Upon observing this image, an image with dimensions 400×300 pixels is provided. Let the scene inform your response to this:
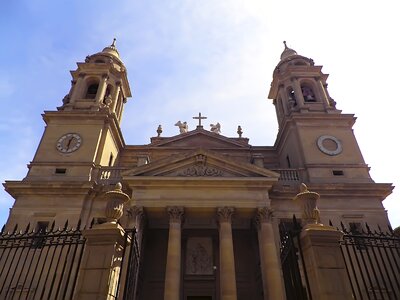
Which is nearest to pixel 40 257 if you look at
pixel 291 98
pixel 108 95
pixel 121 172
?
pixel 121 172

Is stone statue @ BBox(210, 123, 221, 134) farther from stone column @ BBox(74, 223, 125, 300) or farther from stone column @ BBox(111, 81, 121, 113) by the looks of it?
stone column @ BBox(74, 223, 125, 300)

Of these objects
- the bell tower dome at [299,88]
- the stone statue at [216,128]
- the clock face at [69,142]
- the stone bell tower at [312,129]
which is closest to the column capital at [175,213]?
the stone bell tower at [312,129]

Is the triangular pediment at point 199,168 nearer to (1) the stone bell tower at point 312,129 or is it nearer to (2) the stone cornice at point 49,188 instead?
(2) the stone cornice at point 49,188

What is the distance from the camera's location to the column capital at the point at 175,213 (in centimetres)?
1866

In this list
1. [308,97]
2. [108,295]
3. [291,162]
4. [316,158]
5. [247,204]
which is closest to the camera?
[108,295]

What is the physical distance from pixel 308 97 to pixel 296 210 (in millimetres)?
11649

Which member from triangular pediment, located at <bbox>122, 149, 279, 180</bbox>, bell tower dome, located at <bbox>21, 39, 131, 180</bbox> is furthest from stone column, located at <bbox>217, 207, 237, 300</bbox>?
bell tower dome, located at <bbox>21, 39, 131, 180</bbox>

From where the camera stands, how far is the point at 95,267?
7328 mm

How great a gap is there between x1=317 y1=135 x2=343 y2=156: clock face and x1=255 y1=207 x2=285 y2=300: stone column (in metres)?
7.73

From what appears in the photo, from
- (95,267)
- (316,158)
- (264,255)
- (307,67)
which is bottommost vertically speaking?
(95,267)

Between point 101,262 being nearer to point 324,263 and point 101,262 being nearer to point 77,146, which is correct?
point 324,263

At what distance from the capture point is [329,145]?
24.1 metres

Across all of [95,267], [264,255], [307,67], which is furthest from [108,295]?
[307,67]

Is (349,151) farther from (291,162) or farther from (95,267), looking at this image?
(95,267)
